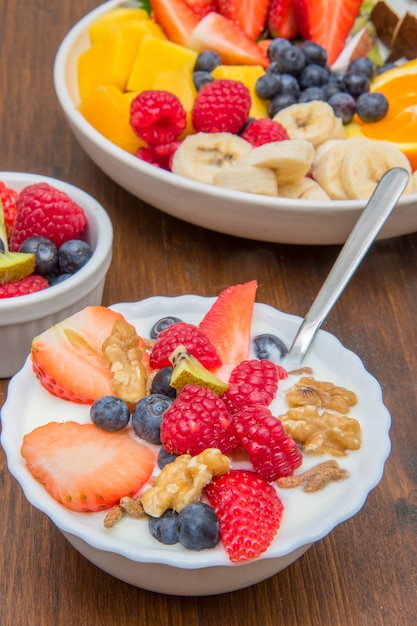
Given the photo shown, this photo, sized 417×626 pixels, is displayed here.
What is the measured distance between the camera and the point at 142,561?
0.83 metres

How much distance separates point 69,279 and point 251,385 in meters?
0.37

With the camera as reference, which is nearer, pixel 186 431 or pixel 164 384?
pixel 186 431

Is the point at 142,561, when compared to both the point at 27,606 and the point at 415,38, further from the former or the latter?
the point at 415,38

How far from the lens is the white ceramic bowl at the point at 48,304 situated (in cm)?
120

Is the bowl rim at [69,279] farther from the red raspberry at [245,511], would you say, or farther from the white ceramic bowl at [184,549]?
the red raspberry at [245,511]

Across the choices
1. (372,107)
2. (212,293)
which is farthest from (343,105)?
(212,293)

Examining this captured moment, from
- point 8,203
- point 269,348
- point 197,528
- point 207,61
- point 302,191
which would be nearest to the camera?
point 197,528

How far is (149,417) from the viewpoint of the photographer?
946mm

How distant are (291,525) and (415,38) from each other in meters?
1.27

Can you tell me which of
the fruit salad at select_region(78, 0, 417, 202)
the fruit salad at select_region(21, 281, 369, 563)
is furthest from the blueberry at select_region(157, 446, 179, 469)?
the fruit salad at select_region(78, 0, 417, 202)

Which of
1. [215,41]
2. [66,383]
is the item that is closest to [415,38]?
[215,41]

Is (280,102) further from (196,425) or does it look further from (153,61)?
(196,425)

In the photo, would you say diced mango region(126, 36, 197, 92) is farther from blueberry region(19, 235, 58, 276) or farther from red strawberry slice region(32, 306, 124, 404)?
red strawberry slice region(32, 306, 124, 404)

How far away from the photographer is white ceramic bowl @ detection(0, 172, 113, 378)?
3.92ft
